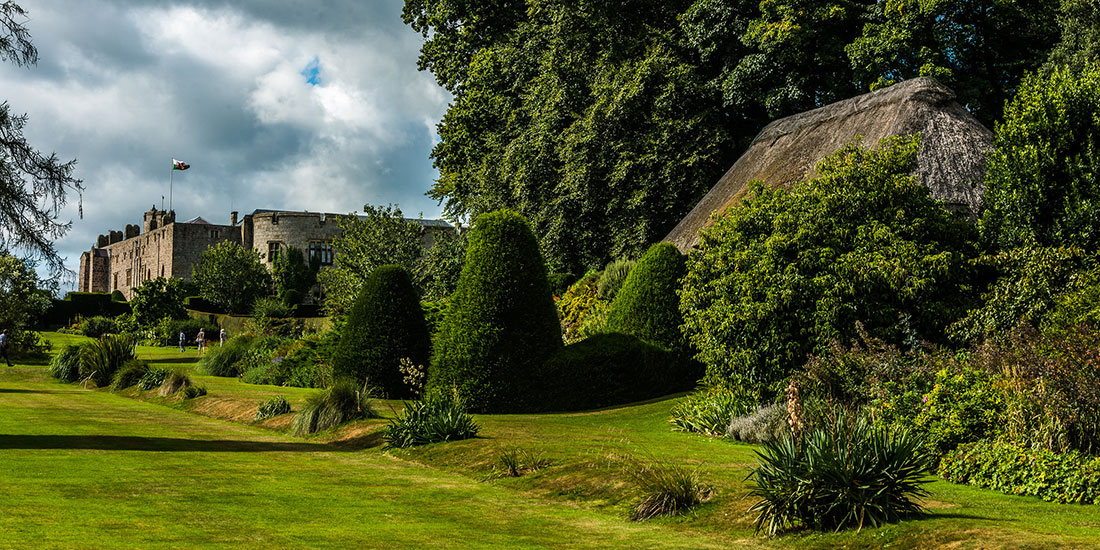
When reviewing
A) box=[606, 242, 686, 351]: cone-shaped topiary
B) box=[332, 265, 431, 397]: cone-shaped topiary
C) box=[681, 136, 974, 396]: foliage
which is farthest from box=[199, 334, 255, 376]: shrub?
box=[681, 136, 974, 396]: foliage

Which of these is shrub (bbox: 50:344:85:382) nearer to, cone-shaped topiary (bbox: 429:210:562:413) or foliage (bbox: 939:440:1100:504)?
cone-shaped topiary (bbox: 429:210:562:413)

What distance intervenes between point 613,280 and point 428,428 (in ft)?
41.8

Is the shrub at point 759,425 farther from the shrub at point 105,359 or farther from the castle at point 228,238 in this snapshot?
the castle at point 228,238

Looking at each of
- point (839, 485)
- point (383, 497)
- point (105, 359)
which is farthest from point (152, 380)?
point (839, 485)

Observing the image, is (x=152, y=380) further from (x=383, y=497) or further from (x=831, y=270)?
(x=831, y=270)

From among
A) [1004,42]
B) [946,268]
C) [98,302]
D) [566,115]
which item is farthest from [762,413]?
[98,302]

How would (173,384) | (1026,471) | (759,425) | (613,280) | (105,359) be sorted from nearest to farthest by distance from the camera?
(1026,471)
(759,425)
(173,384)
(105,359)
(613,280)

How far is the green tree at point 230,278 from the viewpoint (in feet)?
206

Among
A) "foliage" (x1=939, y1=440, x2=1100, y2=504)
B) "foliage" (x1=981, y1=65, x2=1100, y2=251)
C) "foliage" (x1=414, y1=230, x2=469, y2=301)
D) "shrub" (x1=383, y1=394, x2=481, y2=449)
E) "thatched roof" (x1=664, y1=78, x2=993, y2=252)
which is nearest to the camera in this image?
"foliage" (x1=939, y1=440, x2=1100, y2=504)

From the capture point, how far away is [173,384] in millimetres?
20812

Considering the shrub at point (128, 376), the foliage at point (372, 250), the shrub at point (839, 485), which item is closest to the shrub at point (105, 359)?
the shrub at point (128, 376)

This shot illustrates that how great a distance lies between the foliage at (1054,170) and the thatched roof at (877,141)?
1.69 metres

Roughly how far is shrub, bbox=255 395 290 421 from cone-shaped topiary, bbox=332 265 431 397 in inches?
108

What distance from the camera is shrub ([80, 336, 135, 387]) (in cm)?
2438
